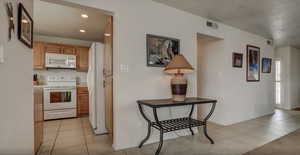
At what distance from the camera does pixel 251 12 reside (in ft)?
9.04

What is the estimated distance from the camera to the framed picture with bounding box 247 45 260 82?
152 inches

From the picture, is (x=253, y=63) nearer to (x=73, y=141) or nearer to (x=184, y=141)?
(x=184, y=141)

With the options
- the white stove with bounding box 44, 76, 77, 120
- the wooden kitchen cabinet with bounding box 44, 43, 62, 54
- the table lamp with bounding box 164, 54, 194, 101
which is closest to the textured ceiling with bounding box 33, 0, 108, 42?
the wooden kitchen cabinet with bounding box 44, 43, 62, 54

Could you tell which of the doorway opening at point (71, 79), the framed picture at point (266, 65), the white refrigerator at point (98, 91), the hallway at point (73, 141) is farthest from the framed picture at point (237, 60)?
the hallway at point (73, 141)

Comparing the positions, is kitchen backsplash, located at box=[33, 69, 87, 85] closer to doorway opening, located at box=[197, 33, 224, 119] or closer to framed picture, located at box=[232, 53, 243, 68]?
doorway opening, located at box=[197, 33, 224, 119]

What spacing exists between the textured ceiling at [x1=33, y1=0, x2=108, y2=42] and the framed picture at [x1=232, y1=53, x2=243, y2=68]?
3.02 meters

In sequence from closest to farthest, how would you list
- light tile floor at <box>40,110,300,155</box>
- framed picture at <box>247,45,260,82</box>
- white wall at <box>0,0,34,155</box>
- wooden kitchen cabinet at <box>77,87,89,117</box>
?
white wall at <box>0,0,34,155</box> < light tile floor at <box>40,110,300,155</box> < framed picture at <box>247,45,260,82</box> < wooden kitchen cabinet at <box>77,87,89,117</box>

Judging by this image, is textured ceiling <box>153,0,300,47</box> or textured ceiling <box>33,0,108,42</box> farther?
textured ceiling <box>33,0,108,42</box>

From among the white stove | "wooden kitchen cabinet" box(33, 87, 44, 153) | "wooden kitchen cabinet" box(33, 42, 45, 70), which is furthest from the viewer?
"wooden kitchen cabinet" box(33, 42, 45, 70)

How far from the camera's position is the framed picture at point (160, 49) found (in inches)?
94.2

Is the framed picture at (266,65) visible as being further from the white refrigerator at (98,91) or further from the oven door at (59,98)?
the oven door at (59,98)

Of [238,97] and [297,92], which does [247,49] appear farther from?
[297,92]

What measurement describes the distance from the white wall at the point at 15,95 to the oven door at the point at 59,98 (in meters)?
2.43

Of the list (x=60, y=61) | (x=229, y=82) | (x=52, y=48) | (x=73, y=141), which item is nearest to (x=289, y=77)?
(x=229, y=82)
